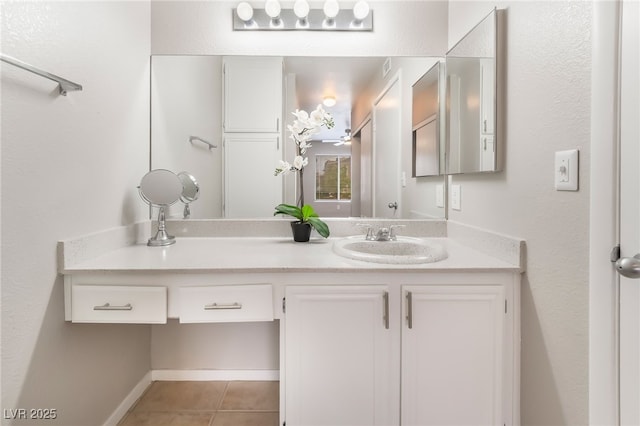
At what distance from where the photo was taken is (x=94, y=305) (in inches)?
47.6

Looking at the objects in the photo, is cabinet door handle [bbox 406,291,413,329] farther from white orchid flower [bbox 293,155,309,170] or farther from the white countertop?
white orchid flower [bbox 293,155,309,170]

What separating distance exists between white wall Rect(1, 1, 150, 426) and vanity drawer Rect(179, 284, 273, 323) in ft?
1.40

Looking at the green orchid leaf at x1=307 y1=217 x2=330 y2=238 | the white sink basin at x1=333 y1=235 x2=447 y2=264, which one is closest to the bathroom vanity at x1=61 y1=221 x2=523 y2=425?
the white sink basin at x1=333 y1=235 x2=447 y2=264

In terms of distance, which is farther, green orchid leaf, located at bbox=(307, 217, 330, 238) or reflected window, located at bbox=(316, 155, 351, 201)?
reflected window, located at bbox=(316, 155, 351, 201)

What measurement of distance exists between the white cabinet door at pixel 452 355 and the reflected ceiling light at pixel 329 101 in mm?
1125

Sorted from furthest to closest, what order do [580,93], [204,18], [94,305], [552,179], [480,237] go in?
[204,18] → [480,237] → [94,305] → [552,179] → [580,93]

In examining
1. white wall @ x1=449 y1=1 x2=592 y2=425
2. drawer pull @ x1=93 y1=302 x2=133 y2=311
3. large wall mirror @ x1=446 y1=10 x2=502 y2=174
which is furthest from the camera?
large wall mirror @ x1=446 y1=10 x2=502 y2=174

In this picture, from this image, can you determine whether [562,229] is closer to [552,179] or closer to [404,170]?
[552,179]

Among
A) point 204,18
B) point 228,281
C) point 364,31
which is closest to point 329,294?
point 228,281

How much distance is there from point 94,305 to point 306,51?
1.55m

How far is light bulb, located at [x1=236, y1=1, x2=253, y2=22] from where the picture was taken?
1.81 metres

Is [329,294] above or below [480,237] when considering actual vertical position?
below

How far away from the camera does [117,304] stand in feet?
3.98

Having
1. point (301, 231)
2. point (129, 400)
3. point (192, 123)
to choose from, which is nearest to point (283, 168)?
point (301, 231)
